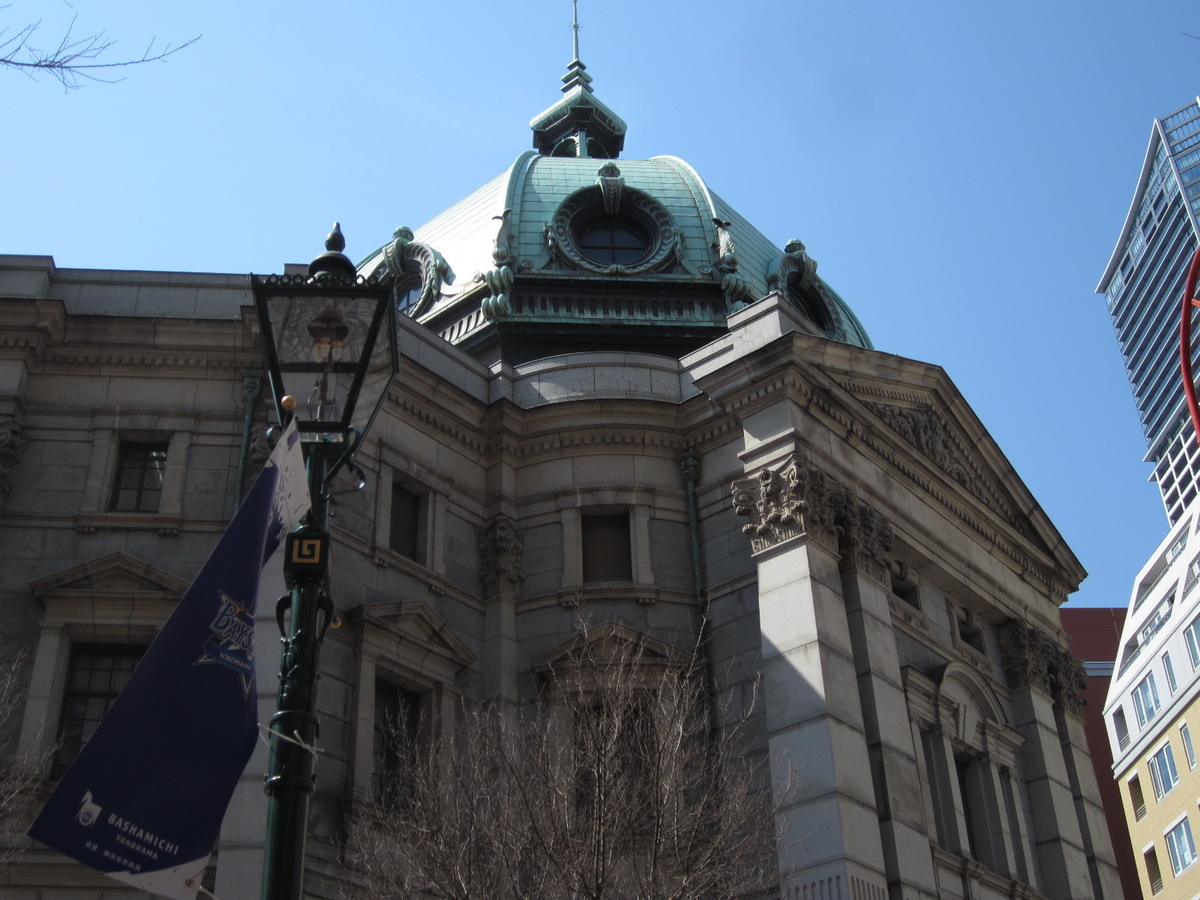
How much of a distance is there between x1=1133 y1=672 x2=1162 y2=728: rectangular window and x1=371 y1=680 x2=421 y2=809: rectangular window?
54.4 m

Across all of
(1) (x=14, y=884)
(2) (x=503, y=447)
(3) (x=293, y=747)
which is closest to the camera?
(3) (x=293, y=747)

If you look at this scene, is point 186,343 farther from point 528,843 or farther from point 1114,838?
point 1114,838

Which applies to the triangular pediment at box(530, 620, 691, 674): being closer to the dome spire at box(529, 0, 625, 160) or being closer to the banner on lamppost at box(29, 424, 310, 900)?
the banner on lamppost at box(29, 424, 310, 900)

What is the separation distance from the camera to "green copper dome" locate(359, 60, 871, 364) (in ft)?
105

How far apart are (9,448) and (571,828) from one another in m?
11.6

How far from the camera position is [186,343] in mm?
23344

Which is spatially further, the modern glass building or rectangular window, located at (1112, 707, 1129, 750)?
the modern glass building

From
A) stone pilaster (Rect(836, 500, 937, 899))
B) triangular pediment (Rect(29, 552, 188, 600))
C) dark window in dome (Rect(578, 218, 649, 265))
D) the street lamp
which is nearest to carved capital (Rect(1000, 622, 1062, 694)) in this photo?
stone pilaster (Rect(836, 500, 937, 899))

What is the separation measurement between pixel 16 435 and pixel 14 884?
24.3ft

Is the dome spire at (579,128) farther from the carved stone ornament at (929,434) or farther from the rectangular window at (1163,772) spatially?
the rectangular window at (1163,772)

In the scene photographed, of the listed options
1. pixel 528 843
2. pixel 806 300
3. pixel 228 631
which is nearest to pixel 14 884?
pixel 528 843

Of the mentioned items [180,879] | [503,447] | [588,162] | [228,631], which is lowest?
[180,879]

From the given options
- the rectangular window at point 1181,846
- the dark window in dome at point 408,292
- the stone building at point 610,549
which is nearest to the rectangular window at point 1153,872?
the rectangular window at point 1181,846

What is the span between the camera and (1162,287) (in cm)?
15575
